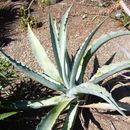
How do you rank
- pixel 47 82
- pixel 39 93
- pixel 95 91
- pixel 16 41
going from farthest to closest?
pixel 16 41 < pixel 39 93 < pixel 47 82 < pixel 95 91

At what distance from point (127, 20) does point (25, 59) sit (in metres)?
1.19

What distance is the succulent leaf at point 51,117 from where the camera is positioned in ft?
7.08

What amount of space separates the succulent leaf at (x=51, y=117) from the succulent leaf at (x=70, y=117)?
7 centimetres

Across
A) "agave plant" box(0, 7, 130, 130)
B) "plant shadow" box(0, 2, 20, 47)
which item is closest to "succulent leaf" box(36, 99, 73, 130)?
"agave plant" box(0, 7, 130, 130)

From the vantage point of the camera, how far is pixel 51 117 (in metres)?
2.25

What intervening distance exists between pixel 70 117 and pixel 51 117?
19 centimetres

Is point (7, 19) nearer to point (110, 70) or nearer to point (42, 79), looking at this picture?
point (42, 79)

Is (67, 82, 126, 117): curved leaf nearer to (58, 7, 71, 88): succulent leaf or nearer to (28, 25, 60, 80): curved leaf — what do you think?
(58, 7, 71, 88): succulent leaf

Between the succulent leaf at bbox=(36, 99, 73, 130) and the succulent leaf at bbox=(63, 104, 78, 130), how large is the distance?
0.23 ft

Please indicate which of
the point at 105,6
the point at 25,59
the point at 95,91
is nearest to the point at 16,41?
the point at 25,59

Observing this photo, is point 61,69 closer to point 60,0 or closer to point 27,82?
point 27,82

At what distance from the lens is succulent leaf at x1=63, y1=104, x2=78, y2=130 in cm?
232

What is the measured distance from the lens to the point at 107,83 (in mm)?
2785

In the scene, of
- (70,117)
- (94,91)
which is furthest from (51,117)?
(94,91)
